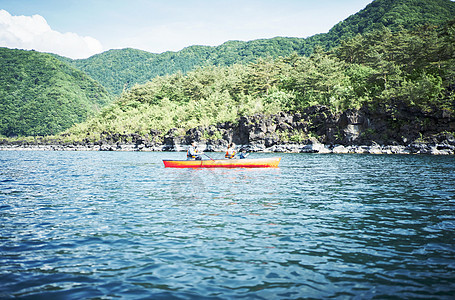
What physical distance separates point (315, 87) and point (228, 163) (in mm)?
54333

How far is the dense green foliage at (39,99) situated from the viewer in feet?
506

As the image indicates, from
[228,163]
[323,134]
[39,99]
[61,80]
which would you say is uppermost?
[61,80]

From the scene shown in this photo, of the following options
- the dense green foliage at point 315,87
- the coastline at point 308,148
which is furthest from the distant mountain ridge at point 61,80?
the coastline at point 308,148

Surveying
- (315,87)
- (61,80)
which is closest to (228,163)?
(315,87)

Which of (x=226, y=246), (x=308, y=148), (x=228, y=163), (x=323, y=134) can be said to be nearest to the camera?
(x=226, y=246)

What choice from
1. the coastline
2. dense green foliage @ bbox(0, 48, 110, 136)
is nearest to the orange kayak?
the coastline

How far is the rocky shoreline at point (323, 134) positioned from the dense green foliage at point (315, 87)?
2388mm

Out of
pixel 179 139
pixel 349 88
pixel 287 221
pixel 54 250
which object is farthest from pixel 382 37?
pixel 54 250

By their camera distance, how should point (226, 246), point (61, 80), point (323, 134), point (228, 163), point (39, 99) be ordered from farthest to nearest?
point (61, 80)
point (39, 99)
point (323, 134)
point (228, 163)
point (226, 246)

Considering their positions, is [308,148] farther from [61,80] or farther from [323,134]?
[61,80]

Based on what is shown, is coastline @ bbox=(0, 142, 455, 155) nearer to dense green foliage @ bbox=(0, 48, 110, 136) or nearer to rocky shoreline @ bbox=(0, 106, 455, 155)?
rocky shoreline @ bbox=(0, 106, 455, 155)

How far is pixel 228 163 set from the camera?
92.0ft

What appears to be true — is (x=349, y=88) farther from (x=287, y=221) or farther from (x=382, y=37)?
(x=287, y=221)

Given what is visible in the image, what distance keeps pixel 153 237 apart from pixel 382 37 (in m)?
89.7
